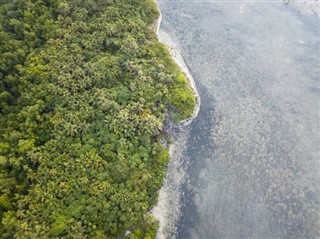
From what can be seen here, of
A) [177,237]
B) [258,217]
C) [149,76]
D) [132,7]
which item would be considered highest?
[132,7]

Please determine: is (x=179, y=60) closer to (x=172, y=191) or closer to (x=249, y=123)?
(x=249, y=123)

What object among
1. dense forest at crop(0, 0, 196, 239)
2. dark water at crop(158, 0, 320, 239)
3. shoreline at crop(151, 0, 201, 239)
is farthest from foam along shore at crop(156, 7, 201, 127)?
dense forest at crop(0, 0, 196, 239)

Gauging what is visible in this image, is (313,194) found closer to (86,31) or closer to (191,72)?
(191,72)

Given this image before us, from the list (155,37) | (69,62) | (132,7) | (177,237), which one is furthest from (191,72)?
(177,237)

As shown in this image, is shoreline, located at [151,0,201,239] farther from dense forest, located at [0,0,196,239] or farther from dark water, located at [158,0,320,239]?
dense forest, located at [0,0,196,239]

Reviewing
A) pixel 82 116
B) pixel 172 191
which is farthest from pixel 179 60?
pixel 172 191

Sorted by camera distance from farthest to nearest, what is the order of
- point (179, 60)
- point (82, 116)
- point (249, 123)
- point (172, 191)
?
point (179, 60)
point (249, 123)
point (82, 116)
point (172, 191)
